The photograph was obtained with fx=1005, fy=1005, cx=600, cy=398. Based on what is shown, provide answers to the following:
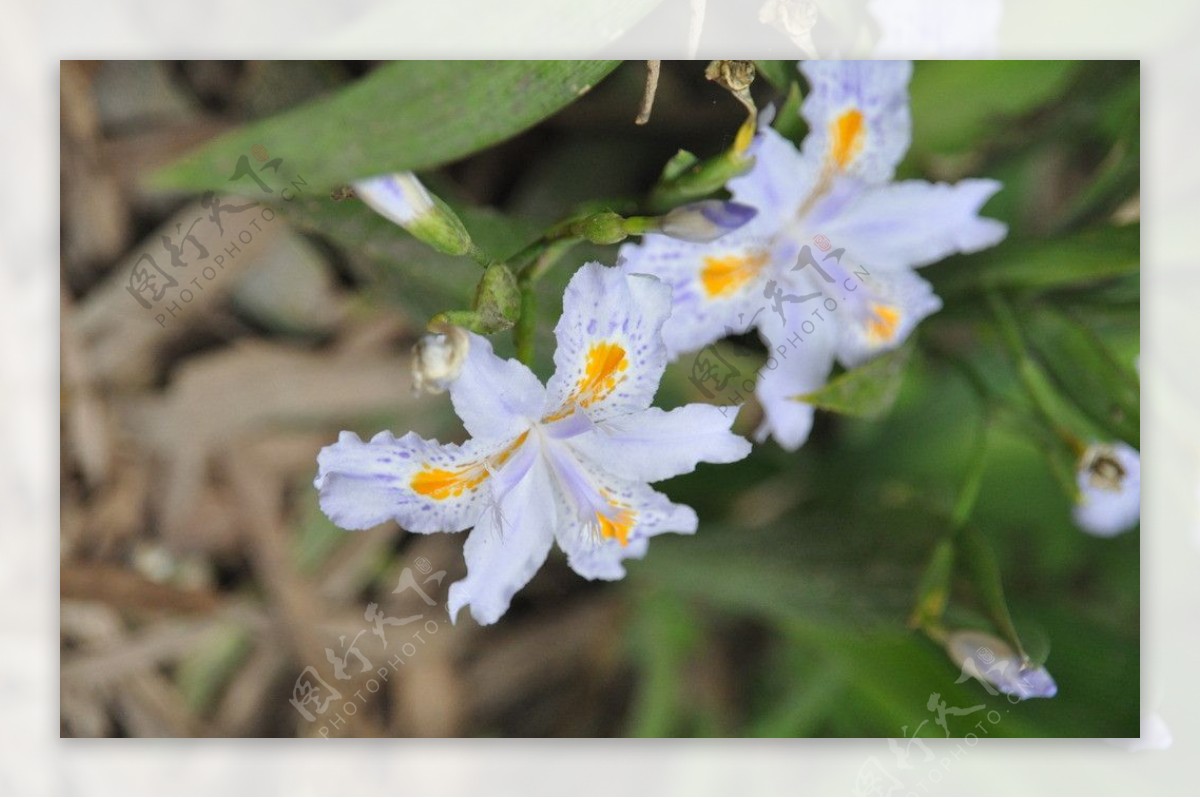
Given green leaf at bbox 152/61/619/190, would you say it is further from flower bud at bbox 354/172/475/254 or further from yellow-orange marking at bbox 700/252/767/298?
yellow-orange marking at bbox 700/252/767/298

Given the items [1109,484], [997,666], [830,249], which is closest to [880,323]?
[830,249]

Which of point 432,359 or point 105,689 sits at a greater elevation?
point 432,359

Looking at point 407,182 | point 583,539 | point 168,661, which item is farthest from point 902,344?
point 168,661

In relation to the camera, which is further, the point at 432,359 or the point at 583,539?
the point at 583,539

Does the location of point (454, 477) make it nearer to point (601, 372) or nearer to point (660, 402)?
point (601, 372)

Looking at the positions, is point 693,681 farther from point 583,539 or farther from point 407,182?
point 407,182

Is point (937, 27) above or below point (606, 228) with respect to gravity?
above
